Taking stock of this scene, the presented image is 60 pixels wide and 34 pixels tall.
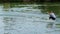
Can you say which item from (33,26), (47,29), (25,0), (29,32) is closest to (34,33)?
(29,32)

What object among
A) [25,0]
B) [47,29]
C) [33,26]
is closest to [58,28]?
[47,29]

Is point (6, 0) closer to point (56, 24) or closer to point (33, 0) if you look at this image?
point (33, 0)

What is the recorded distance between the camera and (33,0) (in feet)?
154

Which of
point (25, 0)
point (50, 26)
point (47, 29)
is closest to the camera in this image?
point (47, 29)

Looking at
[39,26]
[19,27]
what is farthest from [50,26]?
[19,27]

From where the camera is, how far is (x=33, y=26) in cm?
1747

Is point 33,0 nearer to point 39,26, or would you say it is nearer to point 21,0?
point 21,0

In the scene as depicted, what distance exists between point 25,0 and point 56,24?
2842 centimetres

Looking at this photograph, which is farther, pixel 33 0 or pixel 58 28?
pixel 33 0

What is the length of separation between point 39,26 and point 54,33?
285 cm

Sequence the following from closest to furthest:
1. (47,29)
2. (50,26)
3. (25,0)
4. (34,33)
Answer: (34,33), (47,29), (50,26), (25,0)

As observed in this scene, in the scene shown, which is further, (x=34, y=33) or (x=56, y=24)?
(x=56, y=24)

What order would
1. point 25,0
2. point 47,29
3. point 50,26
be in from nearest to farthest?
point 47,29 → point 50,26 → point 25,0

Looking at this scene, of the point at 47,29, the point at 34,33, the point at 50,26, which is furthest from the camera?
the point at 50,26
